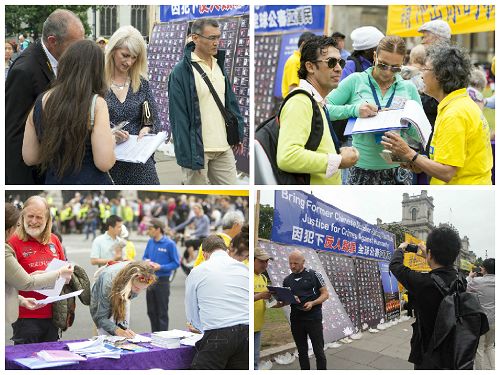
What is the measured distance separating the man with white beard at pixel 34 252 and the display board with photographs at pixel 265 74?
162 inches

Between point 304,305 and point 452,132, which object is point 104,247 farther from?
point 452,132

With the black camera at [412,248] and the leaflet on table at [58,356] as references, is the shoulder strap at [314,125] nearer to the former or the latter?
the black camera at [412,248]

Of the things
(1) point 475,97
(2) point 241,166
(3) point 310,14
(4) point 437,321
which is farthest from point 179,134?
(3) point 310,14

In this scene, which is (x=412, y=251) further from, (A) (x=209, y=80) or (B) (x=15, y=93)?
(B) (x=15, y=93)

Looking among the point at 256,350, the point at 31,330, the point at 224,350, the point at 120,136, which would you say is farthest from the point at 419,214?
the point at 31,330

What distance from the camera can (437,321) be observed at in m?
3.56

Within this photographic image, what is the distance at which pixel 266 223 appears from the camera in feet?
12.2

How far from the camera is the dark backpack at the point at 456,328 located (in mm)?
3541

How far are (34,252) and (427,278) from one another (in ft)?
7.01

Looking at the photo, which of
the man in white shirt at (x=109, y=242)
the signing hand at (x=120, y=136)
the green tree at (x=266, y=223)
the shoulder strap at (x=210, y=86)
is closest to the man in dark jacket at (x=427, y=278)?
the green tree at (x=266, y=223)

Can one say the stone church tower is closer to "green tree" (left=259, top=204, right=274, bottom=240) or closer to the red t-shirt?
"green tree" (left=259, top=204, right=274, bottom=240)

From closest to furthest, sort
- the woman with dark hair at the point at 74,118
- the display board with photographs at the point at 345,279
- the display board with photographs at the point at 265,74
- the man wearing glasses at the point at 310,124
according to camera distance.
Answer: the man wearing glasses at the point at 310,124 < the woman with dark hair at the point at 74,118 < the display board with photographs at the point at 345,279 < the display board with photographs at the point at 265,74

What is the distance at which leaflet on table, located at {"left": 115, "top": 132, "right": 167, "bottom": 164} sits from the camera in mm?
3461

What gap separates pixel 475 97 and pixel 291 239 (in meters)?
2.69
